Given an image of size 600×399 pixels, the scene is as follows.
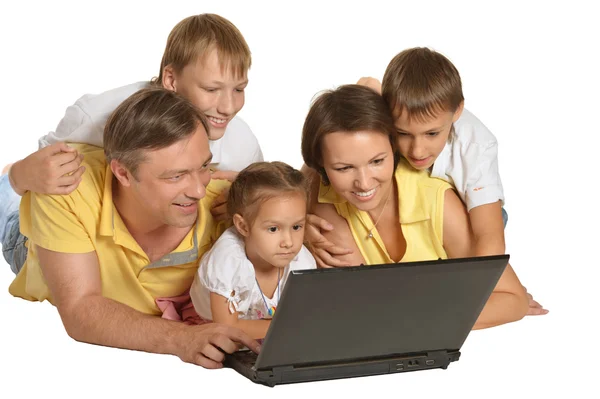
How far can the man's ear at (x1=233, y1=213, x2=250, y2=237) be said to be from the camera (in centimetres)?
452

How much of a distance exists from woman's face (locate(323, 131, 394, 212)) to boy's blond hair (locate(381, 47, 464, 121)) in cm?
16

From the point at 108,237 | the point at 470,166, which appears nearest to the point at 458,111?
the point at 470,166

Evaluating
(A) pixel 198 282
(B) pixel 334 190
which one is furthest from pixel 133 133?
(B) pixel 334 190

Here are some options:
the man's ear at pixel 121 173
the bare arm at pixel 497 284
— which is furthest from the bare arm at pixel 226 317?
the bare arm at pixel 497 284

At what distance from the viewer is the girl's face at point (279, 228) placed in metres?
4.43

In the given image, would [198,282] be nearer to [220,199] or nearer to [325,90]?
[220,199]

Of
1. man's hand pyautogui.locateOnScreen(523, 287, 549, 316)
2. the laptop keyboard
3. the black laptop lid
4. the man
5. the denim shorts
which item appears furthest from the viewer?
the denim shorts

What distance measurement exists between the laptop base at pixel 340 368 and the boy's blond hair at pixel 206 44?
1290 mm

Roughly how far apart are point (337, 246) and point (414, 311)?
1.01 metres

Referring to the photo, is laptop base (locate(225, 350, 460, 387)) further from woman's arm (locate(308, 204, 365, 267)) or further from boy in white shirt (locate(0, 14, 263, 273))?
boy in white shirt (locate(0, 14, 263, 273))

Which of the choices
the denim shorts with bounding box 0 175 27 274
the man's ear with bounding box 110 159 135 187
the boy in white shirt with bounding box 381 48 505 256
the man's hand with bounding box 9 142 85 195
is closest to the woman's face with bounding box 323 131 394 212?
the boy in white shirt with bounding box 381 48 505 256

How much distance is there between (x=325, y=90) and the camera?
4781 mm

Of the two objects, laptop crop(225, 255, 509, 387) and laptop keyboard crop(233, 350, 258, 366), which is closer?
laptop crop(225, 255, 509, 387)

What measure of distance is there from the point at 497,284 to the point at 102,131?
174 cm
